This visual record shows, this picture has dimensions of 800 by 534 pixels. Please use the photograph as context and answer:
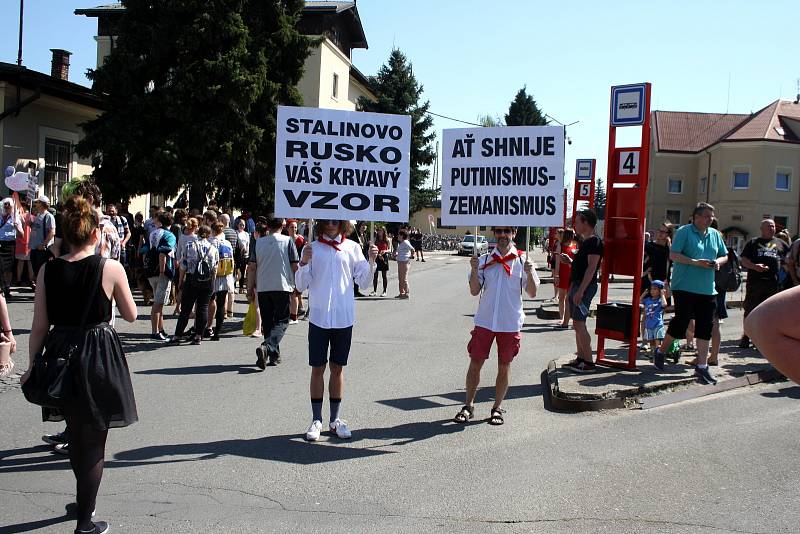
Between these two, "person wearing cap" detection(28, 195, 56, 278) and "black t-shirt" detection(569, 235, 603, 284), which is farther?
"person wearing cap" detection(28, 195, 56, 278)

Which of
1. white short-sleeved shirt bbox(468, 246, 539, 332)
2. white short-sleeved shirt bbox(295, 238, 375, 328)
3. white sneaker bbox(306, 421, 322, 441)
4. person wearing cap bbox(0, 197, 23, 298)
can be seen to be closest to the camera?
white sneaker bbox(306, 421, 322, 441)

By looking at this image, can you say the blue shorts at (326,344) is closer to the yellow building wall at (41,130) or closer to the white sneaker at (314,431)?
the white sneaker at (314,431)

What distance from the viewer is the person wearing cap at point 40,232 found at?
14.8 metres

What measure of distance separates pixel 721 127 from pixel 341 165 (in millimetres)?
62802

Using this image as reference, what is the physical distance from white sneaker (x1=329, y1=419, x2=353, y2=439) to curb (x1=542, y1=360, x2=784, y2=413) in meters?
2.45

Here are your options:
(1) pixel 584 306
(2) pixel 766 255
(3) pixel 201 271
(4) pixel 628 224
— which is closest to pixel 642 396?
(1) pixel 584 306

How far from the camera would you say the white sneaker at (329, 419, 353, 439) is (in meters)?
6.61

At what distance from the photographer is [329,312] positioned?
6566 millimetres

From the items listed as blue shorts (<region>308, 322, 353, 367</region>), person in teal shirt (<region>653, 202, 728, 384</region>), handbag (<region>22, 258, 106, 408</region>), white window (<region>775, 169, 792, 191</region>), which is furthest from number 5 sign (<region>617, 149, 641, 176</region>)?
white window (<region>775, 169, 792, 191</region>)

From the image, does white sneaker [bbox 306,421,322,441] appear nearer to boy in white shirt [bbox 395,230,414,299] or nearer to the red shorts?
the red shorts

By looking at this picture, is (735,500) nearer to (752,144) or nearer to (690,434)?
(690,434)

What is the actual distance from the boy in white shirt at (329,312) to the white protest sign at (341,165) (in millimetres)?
618

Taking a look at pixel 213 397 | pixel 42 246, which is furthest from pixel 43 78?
pixel 213 397

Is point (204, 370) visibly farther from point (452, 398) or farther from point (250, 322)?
point (452, 398)
